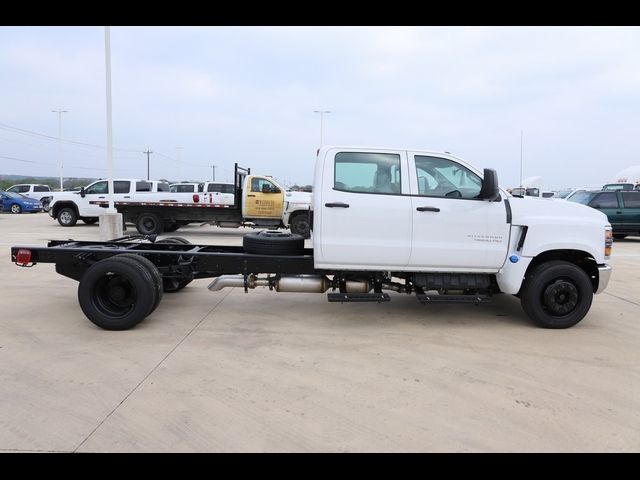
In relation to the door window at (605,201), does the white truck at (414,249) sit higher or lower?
lower

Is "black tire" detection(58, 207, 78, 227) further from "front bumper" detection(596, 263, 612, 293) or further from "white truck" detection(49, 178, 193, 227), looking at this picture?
"front bumper" detection(596, 263, 612, 293)

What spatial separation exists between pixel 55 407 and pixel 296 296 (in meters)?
3.81

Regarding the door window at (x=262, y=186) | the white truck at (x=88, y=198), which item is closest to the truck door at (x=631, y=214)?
the door window at (x=262, y=186)

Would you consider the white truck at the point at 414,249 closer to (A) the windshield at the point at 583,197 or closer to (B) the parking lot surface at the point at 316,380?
(B) the parking lot surface at the point at 316,380

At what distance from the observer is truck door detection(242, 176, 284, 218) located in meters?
14.5

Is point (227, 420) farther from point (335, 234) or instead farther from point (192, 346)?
point (335, 234)

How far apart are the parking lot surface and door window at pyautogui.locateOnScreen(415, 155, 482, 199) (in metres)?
1.57

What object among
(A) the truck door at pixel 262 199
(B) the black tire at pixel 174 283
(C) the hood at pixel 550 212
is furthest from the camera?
(A) the truck door at pixel 262 199

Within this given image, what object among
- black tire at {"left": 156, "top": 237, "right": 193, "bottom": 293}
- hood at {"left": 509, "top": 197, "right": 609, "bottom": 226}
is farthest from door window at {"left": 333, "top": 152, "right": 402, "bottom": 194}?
black tire at {"left": 156, "top": 237, "right": 193, "bottom": 293}

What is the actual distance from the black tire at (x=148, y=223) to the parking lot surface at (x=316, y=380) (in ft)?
29.6

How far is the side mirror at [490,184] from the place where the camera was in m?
4.88

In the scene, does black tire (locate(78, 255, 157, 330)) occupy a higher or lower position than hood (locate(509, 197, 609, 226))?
lower

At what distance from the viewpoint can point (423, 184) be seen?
16.9ft
